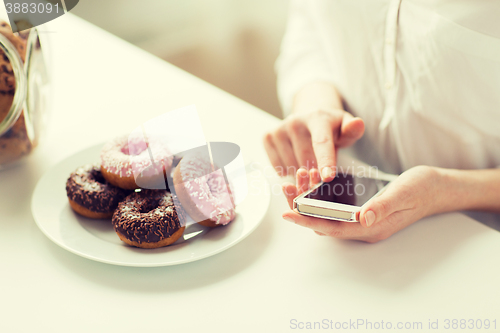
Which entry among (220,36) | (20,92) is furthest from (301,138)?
(220,36)

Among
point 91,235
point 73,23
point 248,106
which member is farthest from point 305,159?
point 73,23

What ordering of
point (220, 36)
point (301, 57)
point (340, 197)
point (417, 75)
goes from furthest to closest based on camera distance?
1. point (220, 36)
2. point (301, 57)
3. point (417, 75)
4. point (340, 197)

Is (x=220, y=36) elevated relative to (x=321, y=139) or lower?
lower

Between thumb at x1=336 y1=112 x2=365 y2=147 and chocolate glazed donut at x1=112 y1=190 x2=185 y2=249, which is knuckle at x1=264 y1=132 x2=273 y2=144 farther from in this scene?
chocolate glazed donut at x1=112 y1=190 x2=185 y2=249

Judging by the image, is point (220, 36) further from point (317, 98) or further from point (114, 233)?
point (114, 233)

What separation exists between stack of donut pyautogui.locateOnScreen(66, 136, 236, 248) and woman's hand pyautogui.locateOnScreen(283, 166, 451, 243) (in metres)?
0.10

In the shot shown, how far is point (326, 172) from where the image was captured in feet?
1.59

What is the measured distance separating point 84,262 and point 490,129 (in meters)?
0.58

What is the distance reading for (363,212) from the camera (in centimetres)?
41

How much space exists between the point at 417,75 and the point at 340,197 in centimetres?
26

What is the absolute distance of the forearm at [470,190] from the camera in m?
0.50

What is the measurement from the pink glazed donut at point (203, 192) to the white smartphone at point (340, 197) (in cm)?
9
